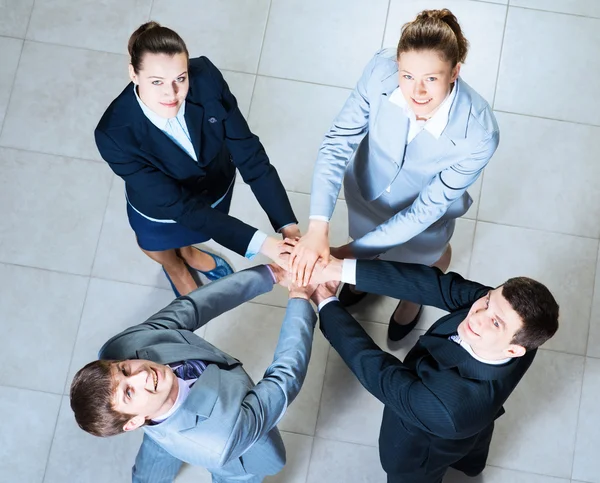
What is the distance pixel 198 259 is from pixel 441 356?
4.58 ft

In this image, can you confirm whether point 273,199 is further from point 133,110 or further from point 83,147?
point 83,147

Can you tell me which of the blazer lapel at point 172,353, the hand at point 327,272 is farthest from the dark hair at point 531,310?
the blazer lapel at point 172,353

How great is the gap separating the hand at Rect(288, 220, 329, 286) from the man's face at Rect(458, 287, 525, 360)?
1.92 feet

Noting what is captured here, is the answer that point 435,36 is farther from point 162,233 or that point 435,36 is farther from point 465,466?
point 465,466

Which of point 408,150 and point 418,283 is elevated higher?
point 408,150

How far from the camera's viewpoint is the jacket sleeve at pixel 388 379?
1.93 m

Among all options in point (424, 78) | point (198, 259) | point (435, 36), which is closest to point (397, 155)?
point (424, 78)

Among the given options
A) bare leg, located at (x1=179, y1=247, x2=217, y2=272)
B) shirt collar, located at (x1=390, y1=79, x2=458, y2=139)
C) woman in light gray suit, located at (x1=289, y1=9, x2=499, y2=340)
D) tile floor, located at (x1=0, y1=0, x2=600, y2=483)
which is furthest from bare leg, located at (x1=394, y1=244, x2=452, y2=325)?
shirt collar, located at (x1=390, y1=79, x2=458, y2=139)

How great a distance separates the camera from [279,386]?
6.61 ft

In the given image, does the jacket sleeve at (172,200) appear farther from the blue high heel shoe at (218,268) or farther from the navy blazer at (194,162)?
the blue high heel shoe at (218,268)

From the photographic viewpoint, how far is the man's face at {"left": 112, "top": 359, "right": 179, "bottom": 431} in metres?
1.76

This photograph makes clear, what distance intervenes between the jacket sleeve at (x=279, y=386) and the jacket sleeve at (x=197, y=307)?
7.2 inches

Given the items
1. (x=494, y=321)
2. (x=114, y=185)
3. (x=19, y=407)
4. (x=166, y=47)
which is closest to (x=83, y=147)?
(x=114, y=185)

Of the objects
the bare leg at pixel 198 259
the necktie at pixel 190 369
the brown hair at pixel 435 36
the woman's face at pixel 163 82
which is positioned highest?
the brown hair at pixel 435 36
